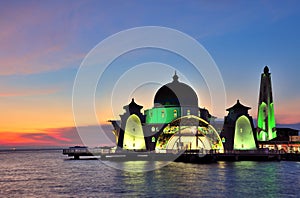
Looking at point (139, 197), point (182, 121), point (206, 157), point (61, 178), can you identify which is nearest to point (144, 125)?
point (182, 121)

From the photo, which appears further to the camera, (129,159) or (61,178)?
(129,159)

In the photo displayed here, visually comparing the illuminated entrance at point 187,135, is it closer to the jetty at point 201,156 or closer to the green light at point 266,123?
the jetty at point 201,156

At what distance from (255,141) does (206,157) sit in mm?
16996

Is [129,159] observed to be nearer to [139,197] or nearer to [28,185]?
[28,185]

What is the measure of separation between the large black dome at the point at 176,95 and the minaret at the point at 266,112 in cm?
1651

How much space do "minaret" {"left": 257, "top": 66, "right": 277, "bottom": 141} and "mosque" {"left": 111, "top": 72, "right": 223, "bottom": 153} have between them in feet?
46.7

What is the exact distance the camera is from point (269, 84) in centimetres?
10131

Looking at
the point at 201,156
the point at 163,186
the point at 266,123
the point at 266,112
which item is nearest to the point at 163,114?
the point at 201,156

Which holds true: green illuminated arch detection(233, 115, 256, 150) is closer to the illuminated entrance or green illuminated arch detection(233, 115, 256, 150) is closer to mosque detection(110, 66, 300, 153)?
mosque detection(110, 66, 300, 153)

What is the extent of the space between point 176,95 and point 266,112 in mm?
22372

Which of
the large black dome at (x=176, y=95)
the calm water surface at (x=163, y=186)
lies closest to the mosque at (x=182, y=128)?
the large black dome at (x=176, y=95)

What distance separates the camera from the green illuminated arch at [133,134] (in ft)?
306

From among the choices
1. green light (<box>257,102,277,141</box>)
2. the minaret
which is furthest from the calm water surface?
the minaret

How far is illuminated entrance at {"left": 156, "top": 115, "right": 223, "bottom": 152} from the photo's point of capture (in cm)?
9169
